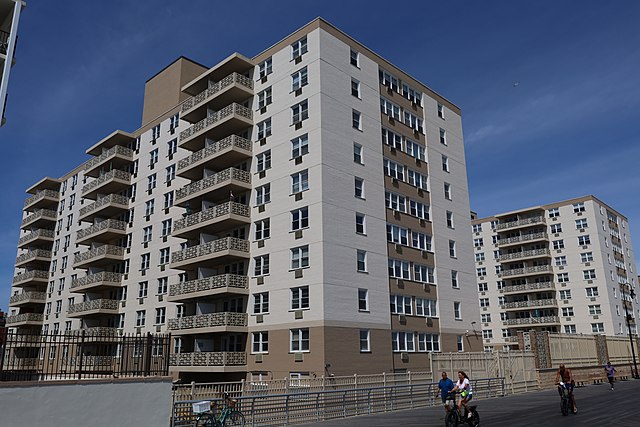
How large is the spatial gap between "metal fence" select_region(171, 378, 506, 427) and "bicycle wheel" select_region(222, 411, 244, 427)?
43cm

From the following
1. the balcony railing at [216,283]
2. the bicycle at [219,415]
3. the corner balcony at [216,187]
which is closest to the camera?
the bicycle at [219,415]

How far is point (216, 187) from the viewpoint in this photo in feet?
124

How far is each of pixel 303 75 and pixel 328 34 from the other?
343 cm

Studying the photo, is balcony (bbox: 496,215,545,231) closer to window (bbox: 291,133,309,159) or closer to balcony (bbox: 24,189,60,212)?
window (bbox: 291,133,309,159)

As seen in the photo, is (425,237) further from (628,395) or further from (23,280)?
(23,280)

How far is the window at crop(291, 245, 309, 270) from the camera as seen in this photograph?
33.1 meters

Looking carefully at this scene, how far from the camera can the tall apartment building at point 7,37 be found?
22.6 metres

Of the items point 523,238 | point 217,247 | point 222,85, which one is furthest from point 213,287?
point 523,238

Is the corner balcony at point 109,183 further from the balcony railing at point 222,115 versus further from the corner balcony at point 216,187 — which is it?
the balcony railing at point 222,115

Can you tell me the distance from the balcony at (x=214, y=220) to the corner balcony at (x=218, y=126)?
633cm

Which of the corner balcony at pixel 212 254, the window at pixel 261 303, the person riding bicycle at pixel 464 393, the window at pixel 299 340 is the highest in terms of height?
the corner balcony at pixel 212 254

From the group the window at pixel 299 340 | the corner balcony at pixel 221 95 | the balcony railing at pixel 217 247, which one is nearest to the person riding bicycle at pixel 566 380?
the window at pixel 299 340

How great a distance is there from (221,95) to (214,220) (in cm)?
1008

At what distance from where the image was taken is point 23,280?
6706 centimetres
